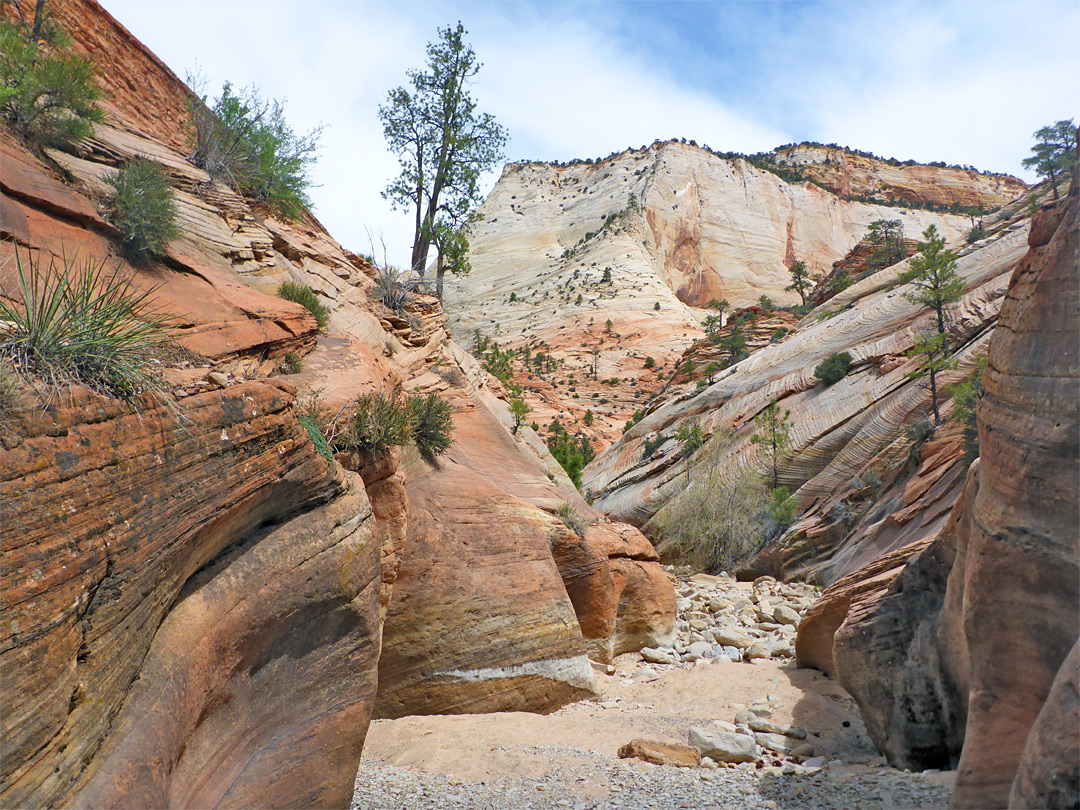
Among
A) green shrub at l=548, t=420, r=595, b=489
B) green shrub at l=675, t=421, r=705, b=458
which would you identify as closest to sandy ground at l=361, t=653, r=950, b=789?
green shrub at l=548, t=420, r=595, b=489

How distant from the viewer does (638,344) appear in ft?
182

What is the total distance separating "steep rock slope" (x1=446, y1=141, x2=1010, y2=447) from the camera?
54.7 meters

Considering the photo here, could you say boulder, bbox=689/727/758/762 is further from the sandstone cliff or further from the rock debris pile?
the rock debris pile

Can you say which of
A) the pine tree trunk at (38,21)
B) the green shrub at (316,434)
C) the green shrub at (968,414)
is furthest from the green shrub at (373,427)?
the pine tree trunk at (38,21)

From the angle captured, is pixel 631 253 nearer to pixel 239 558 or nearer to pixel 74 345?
pixel 239 558

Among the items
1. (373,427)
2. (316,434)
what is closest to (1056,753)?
(316,434)

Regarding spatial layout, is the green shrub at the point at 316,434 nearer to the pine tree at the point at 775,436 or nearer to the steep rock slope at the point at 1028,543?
the steep rock slope at the point at 1028,543

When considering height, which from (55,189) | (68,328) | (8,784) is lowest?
(8,784)

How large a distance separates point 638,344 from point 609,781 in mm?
50403

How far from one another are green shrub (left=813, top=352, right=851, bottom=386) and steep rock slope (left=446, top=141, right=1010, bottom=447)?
69.1 ft

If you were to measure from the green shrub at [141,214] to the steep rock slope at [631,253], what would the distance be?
120ft

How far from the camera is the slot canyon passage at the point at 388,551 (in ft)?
13.1

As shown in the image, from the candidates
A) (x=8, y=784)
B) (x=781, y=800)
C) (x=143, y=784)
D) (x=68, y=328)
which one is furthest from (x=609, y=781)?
(x=68, y=328)

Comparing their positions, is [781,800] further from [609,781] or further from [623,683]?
[623,683]
